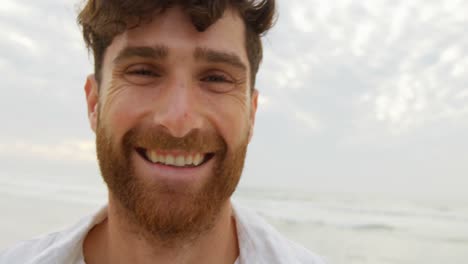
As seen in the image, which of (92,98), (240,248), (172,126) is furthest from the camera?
(92,98)

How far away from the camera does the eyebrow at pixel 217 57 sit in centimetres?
207

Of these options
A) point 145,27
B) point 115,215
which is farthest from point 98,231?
point 145,27

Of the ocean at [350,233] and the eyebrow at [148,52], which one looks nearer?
the eyebrow at [148,52]

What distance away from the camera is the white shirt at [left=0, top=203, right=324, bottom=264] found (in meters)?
2.31

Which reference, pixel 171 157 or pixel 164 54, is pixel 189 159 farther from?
pixel 164 54

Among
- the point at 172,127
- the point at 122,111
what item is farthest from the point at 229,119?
the point at 122,111

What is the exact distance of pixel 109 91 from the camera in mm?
2176

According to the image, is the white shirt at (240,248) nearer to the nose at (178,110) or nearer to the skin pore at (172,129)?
the skin pore at (172,129)

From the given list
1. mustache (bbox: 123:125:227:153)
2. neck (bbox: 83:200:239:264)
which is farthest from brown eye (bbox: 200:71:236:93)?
neck (bbox: 83:200:239:264)

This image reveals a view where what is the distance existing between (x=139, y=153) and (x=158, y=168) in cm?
12

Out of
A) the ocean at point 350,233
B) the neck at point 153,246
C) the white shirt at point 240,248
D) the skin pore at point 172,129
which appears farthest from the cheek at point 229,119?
the ocean at point 350,233

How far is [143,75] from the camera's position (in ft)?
6.96

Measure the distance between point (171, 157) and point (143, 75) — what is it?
425 mm

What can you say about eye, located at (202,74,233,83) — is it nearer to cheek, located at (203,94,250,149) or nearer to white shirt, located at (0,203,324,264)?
cheek, located at (203,94,250,149)
